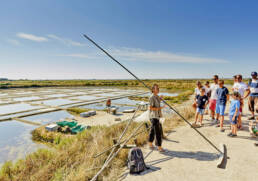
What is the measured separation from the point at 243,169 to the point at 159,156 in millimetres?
1849

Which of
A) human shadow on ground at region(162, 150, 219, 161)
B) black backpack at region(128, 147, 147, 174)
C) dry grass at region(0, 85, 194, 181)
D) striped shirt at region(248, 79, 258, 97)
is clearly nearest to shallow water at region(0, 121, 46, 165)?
dry grass at region(0, 85, 194, 181)

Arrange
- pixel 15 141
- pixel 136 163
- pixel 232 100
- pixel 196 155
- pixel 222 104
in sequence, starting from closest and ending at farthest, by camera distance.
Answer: pixel 136 163 < pixel 196 155 < pixel 232 100 < pixel 222 104 < pixel 15 141

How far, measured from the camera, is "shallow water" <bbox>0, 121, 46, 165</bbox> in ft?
24.2

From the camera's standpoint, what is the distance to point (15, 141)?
8961mm

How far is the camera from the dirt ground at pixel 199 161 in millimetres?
3078

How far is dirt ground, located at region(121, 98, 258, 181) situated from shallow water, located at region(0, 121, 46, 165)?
6715mm

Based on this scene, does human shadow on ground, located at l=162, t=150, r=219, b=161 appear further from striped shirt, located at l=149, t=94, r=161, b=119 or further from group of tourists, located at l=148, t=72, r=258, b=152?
striped shirt, located at l=149, t=94, r=161, b=119

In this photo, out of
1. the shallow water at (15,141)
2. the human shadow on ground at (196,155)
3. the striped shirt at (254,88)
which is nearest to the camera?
the human shadow on ground at (196,155)

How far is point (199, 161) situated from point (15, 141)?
1027 centimetres

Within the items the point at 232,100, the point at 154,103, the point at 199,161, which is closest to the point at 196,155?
the point at 199,161

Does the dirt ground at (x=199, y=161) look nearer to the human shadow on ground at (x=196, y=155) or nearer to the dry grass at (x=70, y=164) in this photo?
the human shadow on ground at (x=196, y=155)

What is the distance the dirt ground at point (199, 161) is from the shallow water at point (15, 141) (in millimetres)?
6715

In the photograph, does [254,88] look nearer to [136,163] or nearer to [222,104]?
[222,104]

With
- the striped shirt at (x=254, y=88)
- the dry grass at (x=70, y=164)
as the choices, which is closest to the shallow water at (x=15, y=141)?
the dry grass at (x=70, y=164)
